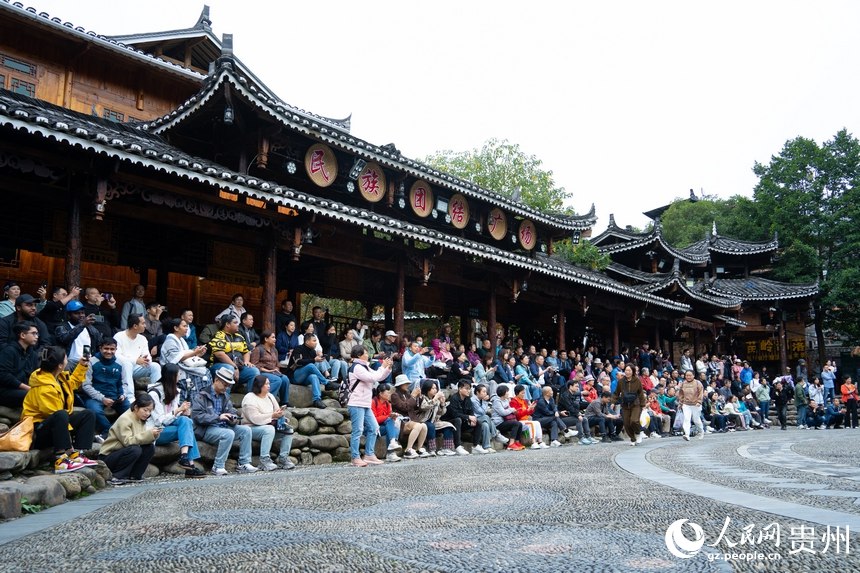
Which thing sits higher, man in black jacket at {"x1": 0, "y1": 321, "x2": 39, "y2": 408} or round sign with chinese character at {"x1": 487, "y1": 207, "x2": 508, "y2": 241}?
round sign with chinese character at {"x1": 487, "y1": 207, "x2": 508, "y2": 241}

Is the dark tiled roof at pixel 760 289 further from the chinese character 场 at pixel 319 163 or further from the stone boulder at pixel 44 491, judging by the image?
the stone boulder at pixel 44 491

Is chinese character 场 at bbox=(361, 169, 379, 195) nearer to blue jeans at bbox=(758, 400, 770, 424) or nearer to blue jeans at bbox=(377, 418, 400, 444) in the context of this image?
blue jeans at bbox=(377, 418, 400, 444)

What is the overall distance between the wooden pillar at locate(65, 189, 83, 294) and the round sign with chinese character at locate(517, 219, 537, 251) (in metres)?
14.2

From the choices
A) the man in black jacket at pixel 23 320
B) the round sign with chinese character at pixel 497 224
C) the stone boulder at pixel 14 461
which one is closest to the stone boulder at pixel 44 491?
the stone boulder at pixel 14 461

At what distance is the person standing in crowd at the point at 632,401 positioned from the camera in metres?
15.5

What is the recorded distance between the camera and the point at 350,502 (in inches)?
241

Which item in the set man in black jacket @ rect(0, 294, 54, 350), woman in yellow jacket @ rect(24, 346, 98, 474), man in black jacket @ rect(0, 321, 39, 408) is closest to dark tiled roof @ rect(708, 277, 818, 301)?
man in black jacket @ rect(0, 294, 54, 350)

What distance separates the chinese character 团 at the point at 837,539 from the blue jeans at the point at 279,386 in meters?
8.29

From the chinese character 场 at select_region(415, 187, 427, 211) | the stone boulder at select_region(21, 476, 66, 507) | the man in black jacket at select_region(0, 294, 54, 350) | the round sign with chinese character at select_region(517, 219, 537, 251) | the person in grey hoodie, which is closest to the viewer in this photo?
the stone boulder at select_region(21, 476, 66, 507)

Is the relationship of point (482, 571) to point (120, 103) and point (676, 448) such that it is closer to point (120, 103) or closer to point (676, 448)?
point (676, 448)

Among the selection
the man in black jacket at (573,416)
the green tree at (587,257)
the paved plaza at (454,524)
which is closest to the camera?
the paved plaza at (454,524)

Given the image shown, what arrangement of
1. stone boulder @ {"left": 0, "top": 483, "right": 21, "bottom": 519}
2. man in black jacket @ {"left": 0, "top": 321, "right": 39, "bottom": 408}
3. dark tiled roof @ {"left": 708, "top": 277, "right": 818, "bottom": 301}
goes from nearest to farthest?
1. stone boulder @ {"left": 0, "top": 483, "right": 21, "bottom": 519}
2. man in black jacket @ {"left": 0, "top": 321, "right": 39, "bottom": 408}
3. dark tiled roof @ {"left": 708, "top": 277, "right": 818, "bottom": 301}

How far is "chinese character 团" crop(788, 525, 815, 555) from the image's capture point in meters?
3.94

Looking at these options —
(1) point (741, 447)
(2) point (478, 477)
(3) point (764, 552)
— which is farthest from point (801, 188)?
(3) point (764, 552)
